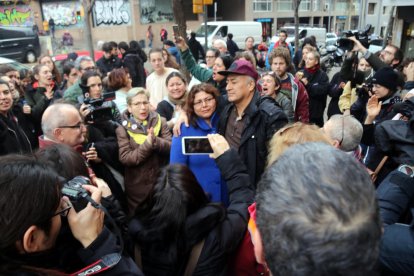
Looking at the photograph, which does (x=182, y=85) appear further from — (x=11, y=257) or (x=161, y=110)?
(x=11, y=257)

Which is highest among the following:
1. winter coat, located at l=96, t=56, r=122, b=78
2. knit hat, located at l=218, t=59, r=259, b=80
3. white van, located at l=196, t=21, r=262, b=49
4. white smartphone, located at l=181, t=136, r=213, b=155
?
white van, located at l=196, t=21, r=262, b=49

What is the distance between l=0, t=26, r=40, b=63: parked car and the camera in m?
16.5

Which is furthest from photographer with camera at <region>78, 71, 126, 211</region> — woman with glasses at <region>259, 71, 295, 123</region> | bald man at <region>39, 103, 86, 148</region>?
woman with glasses at <region>259, 71, 295, 123</region>

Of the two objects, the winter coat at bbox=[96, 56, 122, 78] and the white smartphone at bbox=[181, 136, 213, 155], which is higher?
the winter coat at bbox=[96, 56, 122, 78]

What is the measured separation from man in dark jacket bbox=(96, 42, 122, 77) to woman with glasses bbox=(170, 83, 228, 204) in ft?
14.5

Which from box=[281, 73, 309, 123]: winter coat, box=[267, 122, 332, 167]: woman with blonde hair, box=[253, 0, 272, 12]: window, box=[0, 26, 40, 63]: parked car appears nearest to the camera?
box=[267, 122, 332, 167]: woman with blonde hair

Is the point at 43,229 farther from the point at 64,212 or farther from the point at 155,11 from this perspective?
the point at 155,11

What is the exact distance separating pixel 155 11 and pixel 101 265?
29883mm

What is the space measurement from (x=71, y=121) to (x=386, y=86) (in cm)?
283

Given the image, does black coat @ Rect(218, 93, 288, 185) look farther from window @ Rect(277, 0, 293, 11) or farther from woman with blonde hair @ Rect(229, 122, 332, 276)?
window @ Rect(277, 0, 293, 11)

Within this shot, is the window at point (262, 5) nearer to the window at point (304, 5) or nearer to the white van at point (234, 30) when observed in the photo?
the window at point (304, 5)

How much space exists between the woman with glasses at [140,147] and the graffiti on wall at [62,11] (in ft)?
93.8

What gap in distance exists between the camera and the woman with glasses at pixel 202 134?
2.81 metres

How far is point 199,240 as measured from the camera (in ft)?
4.90
